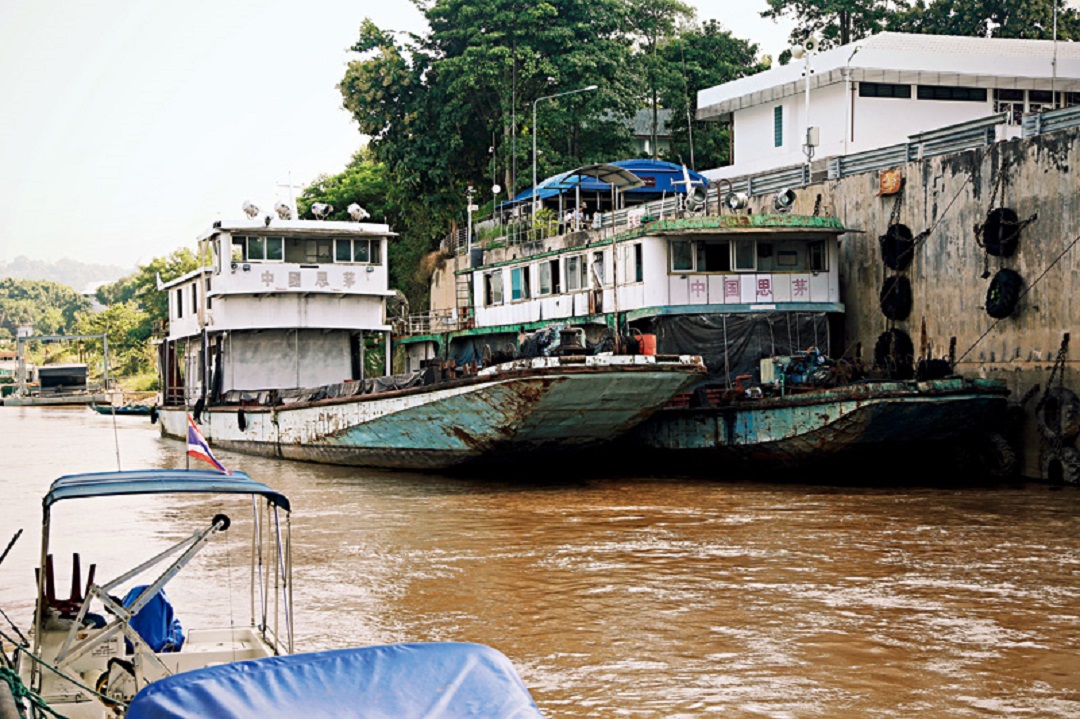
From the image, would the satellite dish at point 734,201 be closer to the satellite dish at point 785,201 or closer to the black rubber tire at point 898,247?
the satellite dish at point 785,201

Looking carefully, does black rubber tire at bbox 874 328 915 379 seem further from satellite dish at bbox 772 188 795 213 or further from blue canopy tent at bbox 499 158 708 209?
blue canopy tent at bbox 499 158 708 209

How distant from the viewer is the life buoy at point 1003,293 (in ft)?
59.4

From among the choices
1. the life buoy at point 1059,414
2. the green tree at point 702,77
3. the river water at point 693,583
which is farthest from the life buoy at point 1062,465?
the green tree at point 702,77

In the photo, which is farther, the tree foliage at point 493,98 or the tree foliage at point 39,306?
the tree foliage at point 39,306

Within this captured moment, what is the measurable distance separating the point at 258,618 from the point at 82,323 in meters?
79.6

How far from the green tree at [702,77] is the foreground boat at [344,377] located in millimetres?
18436

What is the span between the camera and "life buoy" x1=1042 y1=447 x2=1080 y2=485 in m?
17.0

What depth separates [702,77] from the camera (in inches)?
1666

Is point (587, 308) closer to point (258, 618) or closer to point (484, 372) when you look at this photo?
point (484, 372)

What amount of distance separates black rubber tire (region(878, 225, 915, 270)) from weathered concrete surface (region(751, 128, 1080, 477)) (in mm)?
111

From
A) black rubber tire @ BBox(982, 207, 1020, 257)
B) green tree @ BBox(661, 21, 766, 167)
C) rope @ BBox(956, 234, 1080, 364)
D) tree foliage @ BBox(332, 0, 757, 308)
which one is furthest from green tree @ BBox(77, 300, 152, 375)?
black rubber tire @ BBox(982, 207, 1020, 257)

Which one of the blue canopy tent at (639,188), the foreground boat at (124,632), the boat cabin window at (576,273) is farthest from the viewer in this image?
the blue canopy tent at (639,188)

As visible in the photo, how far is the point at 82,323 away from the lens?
83.9 m

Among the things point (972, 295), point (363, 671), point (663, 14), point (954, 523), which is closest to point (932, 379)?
point (972, 295)
